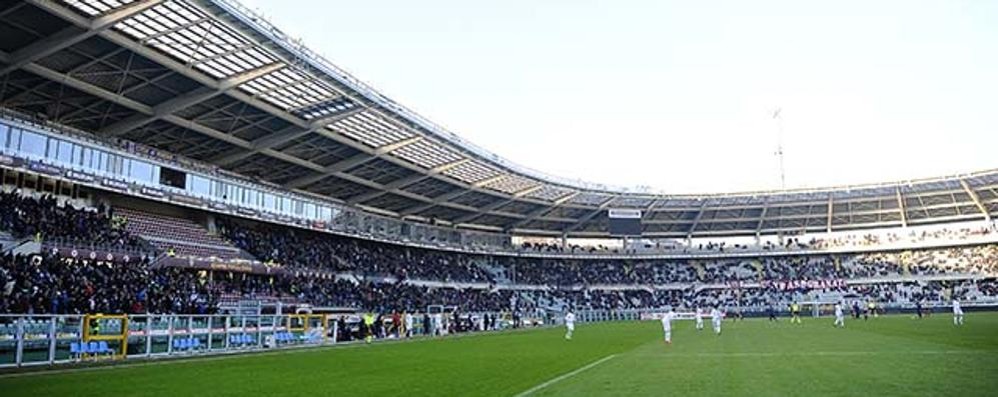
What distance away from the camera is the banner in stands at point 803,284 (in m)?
78.4

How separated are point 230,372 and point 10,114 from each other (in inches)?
1014

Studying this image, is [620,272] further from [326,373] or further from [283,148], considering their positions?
[326,373]

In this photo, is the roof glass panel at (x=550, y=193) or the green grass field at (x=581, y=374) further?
the roof glass panel at (x=550, y=193)

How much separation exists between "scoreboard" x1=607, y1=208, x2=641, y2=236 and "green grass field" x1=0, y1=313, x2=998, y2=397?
54.0m

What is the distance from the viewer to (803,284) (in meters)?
79.4

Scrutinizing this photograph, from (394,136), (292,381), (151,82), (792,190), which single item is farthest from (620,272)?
(292,381)

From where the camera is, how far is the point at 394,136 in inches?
1973

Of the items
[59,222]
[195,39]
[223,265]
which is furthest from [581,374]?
[223,265]

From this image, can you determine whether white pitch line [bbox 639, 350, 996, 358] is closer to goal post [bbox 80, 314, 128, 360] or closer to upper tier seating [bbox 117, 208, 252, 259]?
goal post [bbox 80, 314, 128, 360]

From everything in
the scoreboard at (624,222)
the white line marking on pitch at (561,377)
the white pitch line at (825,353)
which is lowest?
the white line marking on pitch at (561,377)

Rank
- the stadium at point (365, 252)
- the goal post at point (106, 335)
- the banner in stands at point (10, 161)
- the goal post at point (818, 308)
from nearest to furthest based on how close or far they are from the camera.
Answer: the stadium at point (365, 252)
the goal post at point (106, 335)
the banner in stands at point (10, 161)
the goal post at point (818, 308)

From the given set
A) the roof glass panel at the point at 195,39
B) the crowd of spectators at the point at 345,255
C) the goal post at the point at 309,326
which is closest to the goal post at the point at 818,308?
the crowd of spectators at the point at 345,255

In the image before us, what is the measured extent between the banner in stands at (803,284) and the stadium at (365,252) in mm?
175

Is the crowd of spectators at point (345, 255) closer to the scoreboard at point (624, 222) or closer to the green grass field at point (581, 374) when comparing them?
the scoreboard at point (624, 222)
